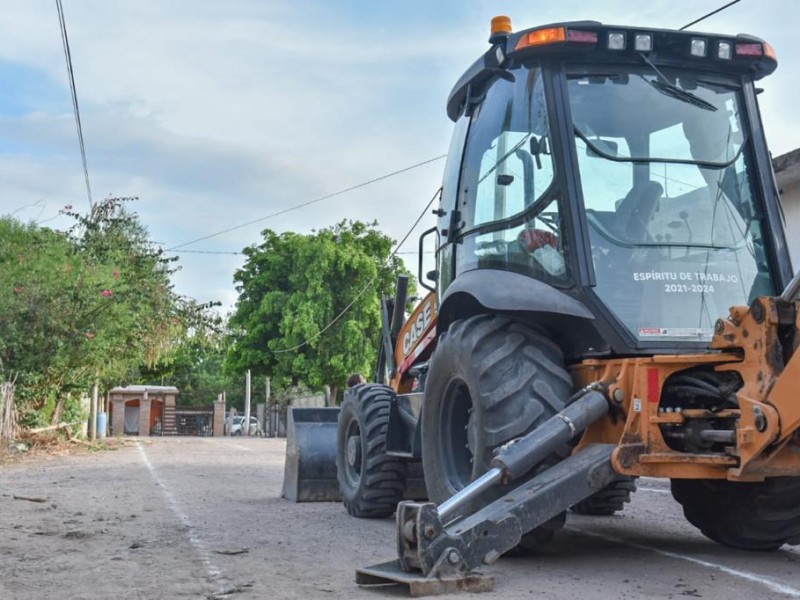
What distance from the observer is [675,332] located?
586cm

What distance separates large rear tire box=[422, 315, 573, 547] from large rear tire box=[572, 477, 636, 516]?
2775 millimetres

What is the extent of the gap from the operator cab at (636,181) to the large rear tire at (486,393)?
11.3 inches

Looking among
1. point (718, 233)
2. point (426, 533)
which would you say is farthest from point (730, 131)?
point (426, 533)

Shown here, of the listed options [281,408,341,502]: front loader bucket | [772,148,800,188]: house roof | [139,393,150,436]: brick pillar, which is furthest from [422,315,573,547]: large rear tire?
[139,393,150,436]: brick pillar

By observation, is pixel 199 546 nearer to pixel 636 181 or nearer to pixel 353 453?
pixel 353 453

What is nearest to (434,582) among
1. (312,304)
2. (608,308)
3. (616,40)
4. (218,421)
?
(608,308)

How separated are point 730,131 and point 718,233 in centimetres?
78

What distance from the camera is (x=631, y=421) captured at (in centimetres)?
554

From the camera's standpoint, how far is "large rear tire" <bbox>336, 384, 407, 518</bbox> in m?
9.17

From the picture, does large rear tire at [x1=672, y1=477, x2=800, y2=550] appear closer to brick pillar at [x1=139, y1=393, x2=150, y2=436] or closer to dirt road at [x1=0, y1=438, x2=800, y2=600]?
dirt road at [x1=0, y1=438, x2=800, y2=600]

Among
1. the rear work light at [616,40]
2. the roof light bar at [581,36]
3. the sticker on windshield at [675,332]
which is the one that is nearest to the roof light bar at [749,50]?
the rear work light at [616,40]

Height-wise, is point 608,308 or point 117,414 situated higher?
point 608,308

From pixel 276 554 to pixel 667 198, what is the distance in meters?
3.45

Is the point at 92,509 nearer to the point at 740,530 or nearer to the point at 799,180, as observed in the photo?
the point at 740,530
